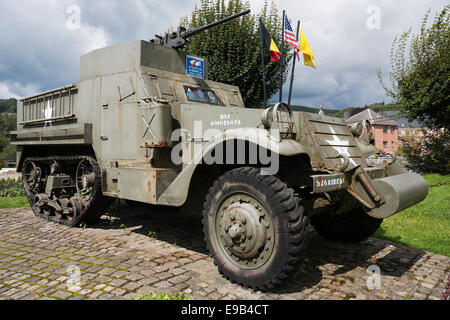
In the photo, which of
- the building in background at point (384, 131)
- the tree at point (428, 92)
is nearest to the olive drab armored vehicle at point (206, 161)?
the tree at point (428, 92)

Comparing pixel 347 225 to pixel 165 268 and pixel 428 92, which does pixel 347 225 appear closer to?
pixel 165 268

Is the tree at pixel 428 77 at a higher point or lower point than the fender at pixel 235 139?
higher

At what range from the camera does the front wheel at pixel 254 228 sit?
9.51ft

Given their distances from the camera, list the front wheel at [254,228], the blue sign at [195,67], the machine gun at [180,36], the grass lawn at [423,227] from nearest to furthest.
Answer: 1. the front wheel at [254,228]
2. the grass lawn at [423,227]
3. the machine gun at [180,36]
4. the blue sign at [195,67]

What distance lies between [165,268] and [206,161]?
1.28 m

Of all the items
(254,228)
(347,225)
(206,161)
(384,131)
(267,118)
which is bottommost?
(347,225)

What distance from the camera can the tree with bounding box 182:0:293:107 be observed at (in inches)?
507

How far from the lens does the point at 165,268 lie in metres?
3.71

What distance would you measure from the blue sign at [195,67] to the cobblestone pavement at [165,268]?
2564mm

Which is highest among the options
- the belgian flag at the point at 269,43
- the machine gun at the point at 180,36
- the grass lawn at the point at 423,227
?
the belgian flag at the point at 269,43

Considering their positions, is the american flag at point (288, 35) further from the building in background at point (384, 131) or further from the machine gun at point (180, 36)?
the building in background at point (384, 131)

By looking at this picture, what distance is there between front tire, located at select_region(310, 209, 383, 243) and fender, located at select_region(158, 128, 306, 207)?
1.62 m

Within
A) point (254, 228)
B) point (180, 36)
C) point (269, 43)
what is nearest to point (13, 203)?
point (180, 36)

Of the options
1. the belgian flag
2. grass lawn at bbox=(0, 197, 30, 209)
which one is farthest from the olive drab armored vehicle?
the belgian flag
